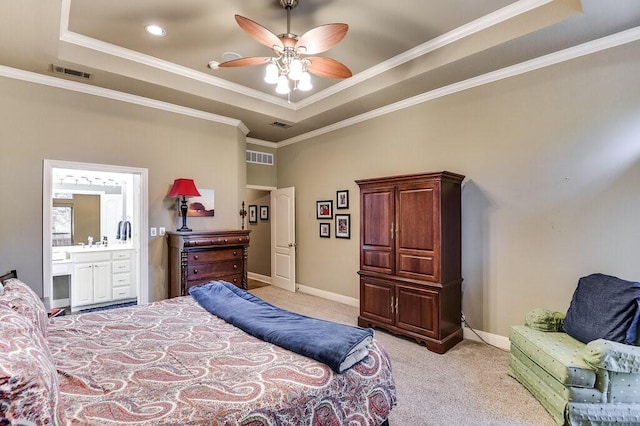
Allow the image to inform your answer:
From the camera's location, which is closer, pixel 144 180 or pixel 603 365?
pixel 603 365

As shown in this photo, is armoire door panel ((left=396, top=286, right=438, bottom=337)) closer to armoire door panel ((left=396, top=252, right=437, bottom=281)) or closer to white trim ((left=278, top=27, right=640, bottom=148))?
armoire door panel ((left=396, top=252, right=437, bottom=281))

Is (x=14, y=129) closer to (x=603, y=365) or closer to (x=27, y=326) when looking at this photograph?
(x=27, y=326)

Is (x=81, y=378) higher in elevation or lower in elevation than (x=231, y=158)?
lower

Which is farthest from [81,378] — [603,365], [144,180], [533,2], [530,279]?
[533,2]

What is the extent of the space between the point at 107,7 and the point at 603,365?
4824mm

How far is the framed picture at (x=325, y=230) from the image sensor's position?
18.5 ft

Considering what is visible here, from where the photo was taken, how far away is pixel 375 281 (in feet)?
13.4

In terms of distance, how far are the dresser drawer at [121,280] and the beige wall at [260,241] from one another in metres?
2.54

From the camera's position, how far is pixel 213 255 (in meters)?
4.37

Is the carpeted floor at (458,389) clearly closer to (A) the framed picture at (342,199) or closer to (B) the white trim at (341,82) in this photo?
(A) the framed picture at (342,199)

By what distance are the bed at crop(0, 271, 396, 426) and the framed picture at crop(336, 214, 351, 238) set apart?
3377mm

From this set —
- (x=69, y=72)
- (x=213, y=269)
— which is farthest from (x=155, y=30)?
(x=213, y=269)

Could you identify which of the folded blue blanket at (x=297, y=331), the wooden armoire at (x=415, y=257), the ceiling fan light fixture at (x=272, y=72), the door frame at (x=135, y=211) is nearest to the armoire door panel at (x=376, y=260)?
the wooden armoire at (x=415, y=257)

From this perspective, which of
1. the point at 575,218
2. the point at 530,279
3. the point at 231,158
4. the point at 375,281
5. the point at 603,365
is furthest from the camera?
the point at 231,158
